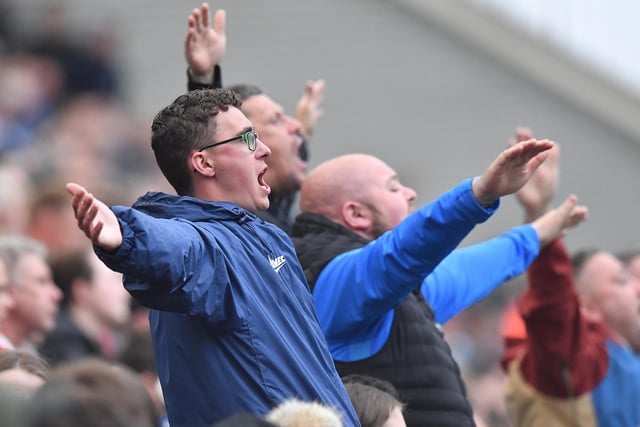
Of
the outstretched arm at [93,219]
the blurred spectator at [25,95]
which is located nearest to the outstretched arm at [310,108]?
the outstretched arm at [93,219]

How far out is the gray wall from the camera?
1379 centimetres

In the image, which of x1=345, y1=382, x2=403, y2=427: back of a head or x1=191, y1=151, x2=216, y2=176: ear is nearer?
x1=191, y1=151, x2=216, y2=176: ear

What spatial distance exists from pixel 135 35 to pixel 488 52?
390 centimetres

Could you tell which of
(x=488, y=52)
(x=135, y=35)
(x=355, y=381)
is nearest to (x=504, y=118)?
(x=488, y=52)

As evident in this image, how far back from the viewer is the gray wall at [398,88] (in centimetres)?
1379

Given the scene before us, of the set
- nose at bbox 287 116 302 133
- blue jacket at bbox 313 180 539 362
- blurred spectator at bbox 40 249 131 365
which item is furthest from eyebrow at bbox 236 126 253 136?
blurred spectator at bbox 40 249 131 365

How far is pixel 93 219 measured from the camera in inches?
127

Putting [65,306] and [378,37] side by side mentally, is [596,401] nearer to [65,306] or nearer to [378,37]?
[65,306]

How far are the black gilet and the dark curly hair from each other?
115 centimetres

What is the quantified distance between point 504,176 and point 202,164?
1021 millimetres

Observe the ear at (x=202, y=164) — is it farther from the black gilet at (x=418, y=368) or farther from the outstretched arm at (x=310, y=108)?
the outstretched arm at (x=310, y=108)

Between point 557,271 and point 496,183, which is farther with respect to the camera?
point 557,271

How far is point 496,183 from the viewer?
432 centimetres

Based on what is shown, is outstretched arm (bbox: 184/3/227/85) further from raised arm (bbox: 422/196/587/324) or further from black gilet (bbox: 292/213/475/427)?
raised arm (bbox: 422/196/587/324)
